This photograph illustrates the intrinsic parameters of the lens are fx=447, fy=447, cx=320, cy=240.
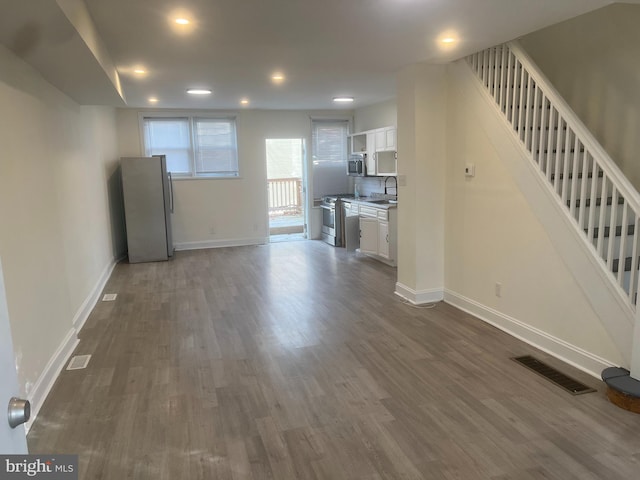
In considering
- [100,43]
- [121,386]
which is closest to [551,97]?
[100,43]

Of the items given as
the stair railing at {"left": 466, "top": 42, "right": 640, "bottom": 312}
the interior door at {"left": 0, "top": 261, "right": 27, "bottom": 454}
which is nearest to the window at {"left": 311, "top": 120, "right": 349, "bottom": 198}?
the stair railing at {"left": 466, "top": 42, "right": 640, "bottom": 312}

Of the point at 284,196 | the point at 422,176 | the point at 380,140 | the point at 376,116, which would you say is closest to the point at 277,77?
the point at 422,176

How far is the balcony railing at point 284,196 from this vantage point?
10.7m

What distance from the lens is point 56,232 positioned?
12.0 feet

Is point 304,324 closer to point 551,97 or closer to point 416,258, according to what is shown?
point 416,258

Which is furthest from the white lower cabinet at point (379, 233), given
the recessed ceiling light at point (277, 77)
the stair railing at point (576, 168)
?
the stair railing at point (576, 168)

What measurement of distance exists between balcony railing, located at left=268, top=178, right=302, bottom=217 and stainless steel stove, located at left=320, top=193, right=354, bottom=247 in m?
2.20

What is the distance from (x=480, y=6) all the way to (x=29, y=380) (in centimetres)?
371

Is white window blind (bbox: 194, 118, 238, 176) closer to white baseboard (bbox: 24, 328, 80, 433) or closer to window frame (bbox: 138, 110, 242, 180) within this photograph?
window frame (bbox: 138, 110, 242, 180)

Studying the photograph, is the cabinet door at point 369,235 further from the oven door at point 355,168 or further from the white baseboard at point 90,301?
the white baseboard at point 90,301

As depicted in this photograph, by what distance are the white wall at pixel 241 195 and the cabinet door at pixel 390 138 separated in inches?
79.8

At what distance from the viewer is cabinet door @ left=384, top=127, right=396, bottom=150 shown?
6.75 meters

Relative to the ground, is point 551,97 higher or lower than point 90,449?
higher

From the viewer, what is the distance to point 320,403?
2.84 metres
